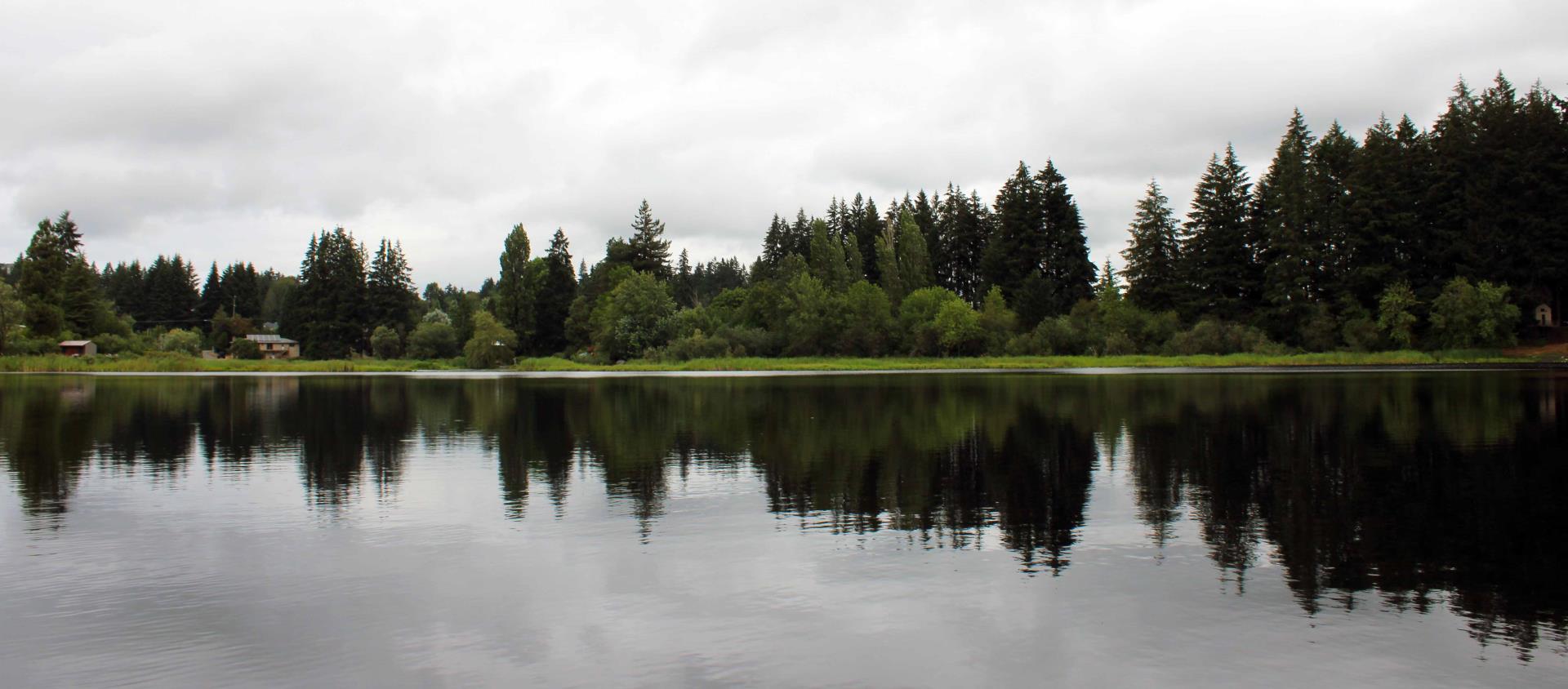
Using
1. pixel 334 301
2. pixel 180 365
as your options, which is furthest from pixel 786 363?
pixel 334 301

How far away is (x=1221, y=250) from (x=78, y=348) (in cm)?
11733

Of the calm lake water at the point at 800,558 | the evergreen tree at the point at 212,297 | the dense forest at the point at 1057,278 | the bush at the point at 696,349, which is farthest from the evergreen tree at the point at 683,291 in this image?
the calm lake water at the point at 800,558

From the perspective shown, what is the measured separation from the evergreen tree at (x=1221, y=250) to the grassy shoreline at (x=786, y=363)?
1099 cm

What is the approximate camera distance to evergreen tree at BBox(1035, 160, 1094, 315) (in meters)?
105

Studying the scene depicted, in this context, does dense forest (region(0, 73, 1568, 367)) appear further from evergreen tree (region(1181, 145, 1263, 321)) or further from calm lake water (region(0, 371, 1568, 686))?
calm lake water (region(0, 371, 1568, 686))

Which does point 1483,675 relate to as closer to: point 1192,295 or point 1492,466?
point 1492,466

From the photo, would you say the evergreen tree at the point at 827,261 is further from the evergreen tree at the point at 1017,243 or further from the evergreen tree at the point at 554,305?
the evergreen tree at the point at 554,305

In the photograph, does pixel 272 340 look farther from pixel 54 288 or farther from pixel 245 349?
pixel 54 288

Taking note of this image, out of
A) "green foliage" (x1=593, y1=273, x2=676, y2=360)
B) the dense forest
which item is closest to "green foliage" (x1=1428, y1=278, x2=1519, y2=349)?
the dense forest

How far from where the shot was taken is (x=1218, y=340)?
267 feet

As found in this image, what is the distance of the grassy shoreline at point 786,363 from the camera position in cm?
7219

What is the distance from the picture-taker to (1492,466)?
19750 millimetres

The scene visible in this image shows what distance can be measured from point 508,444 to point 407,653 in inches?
696

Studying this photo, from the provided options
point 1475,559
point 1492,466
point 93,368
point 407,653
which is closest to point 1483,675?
point 1475,559
